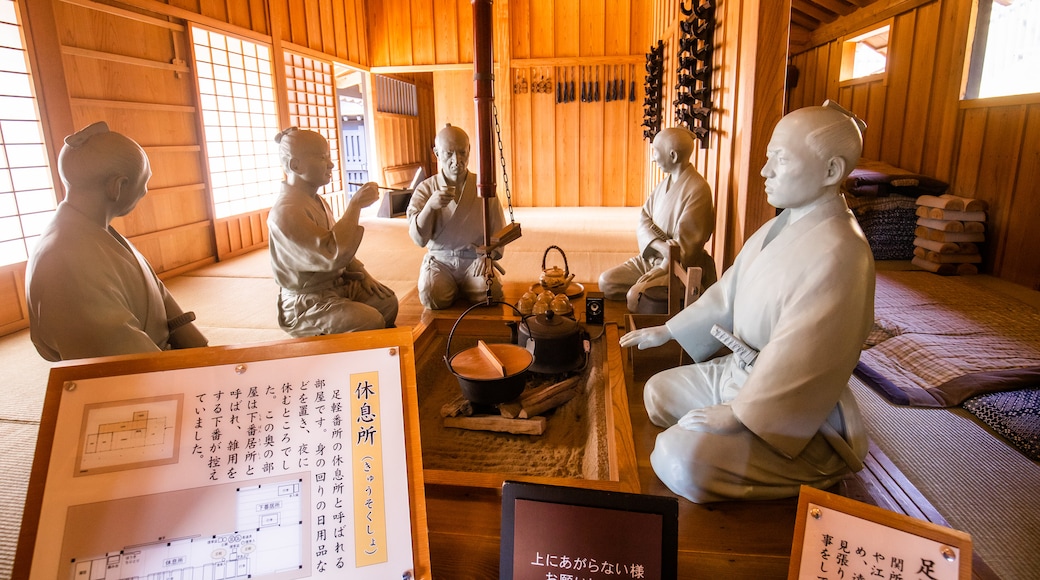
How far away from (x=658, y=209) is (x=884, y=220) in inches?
129

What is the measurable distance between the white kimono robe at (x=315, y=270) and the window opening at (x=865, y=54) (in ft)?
21.5

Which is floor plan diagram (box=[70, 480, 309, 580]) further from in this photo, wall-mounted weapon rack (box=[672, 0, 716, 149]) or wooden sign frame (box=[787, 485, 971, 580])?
wall-mounted weapon rack (box=[672, 0, 716, 149])

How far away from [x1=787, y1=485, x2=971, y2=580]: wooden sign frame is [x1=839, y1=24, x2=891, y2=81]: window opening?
7074 mm

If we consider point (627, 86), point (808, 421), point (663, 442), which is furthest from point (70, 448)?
point (627, 86)

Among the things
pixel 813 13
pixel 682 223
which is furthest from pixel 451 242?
A: pixel 813 13

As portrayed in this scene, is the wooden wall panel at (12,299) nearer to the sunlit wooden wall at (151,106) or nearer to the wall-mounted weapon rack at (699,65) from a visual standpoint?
the sunlit wooden wall at (151,106)

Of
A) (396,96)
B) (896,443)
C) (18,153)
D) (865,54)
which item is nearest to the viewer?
(896,443)

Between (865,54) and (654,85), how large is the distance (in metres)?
3.01

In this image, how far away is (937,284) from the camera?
14.5 feet

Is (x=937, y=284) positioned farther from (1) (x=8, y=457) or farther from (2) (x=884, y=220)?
(1) (x=8, y=457)

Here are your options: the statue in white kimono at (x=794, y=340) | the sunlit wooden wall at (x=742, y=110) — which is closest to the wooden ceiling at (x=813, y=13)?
the sunlit wooden wall at (x=742, y=110)

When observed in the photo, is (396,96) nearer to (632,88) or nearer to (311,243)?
(632,88)

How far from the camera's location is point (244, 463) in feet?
3.33

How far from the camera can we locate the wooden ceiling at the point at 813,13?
737 centimetres
